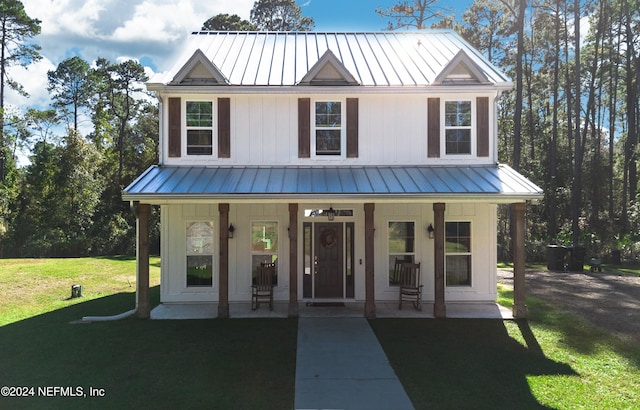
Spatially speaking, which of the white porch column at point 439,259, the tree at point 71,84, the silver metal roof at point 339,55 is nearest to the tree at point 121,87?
the tree at point 71,84

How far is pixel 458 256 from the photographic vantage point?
1143 cm

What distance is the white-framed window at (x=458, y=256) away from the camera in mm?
11422

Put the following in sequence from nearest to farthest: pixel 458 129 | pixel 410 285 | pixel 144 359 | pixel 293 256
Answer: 1. pixel 144 359
2. pixel 293 256
3. pixel 410 285
4. pixel 458 129

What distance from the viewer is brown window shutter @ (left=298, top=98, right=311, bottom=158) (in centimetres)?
1129

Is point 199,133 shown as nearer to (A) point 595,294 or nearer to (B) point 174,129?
(B) point 174,129

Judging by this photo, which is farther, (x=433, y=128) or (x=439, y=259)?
(x=433, y=128)

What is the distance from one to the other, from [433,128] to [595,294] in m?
7.36

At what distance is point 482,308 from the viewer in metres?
10.8

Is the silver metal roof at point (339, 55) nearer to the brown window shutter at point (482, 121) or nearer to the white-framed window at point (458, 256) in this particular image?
the brown window shutter at point (482, 121)

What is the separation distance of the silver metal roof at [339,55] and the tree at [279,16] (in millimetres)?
18454

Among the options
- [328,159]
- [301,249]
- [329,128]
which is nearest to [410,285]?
[301,249]

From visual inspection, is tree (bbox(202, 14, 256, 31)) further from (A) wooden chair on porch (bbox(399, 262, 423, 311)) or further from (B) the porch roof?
(A) wooden chair on porch (bbox(399, 262, 423, 311))

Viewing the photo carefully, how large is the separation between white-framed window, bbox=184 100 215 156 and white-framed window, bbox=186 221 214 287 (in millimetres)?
2035

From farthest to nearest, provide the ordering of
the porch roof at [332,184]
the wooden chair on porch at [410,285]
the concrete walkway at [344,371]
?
Answer: the wooden chair on porch at [410,285]
the porch roof at [332,184]
the concrete walkway at [344,371]
